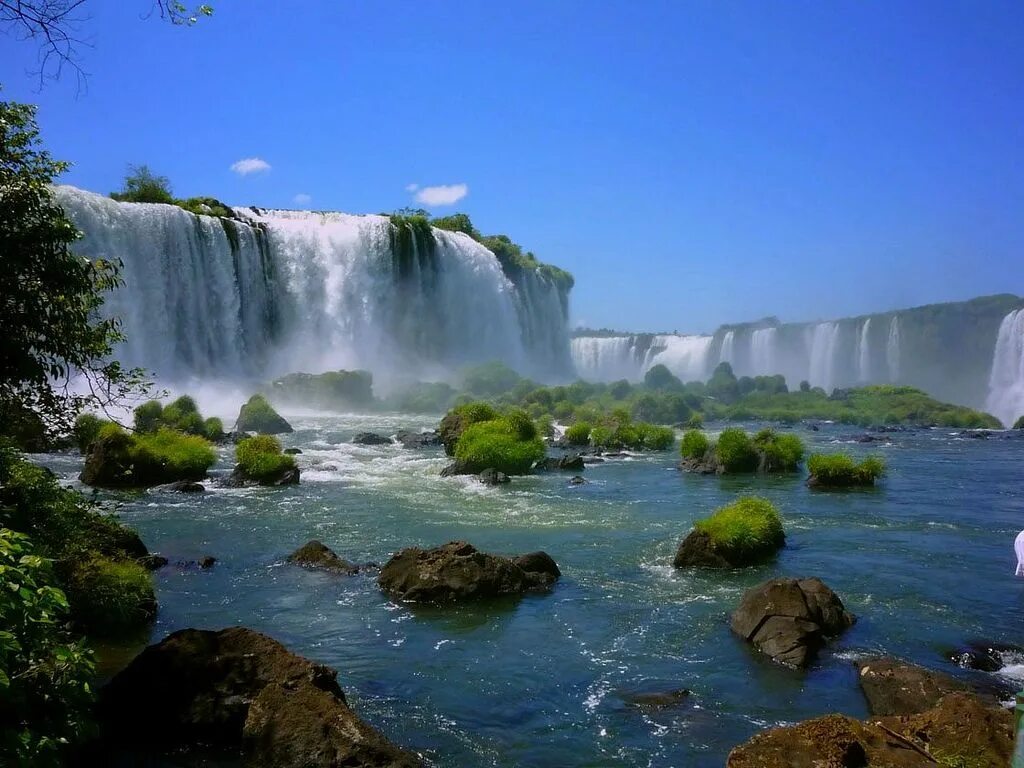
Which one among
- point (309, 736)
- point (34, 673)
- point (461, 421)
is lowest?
point (309, 736)

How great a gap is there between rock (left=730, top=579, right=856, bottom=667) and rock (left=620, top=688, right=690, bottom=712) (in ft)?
5.63

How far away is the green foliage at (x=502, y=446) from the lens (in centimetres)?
2548

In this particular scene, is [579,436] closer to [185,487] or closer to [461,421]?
[461,421]

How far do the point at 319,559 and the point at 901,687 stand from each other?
31.8 ft

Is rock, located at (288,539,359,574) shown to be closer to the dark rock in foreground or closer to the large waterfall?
the dark rock in foreground

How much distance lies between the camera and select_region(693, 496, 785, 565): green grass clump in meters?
14.6

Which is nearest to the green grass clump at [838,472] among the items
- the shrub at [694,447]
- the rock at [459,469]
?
the shrub at [694,447]

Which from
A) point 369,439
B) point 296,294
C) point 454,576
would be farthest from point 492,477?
point 296,294

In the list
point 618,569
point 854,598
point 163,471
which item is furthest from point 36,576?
point 163,471

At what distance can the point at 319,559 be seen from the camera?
14.3m

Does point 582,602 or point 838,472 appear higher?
point 838,472

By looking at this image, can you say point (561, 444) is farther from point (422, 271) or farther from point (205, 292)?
point (422, 271)

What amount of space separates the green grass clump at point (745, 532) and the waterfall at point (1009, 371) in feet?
164

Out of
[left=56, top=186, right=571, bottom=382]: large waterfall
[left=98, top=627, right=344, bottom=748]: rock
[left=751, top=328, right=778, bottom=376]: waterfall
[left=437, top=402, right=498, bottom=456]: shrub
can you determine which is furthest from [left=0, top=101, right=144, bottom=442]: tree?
[left=751, top=328, right=778, bottom=376]: waterfall
